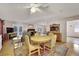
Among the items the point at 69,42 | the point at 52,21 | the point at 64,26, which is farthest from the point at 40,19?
the point at 69,42

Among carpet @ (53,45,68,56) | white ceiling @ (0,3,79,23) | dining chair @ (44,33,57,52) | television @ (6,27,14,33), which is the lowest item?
carpet @ (53,45,68,56)

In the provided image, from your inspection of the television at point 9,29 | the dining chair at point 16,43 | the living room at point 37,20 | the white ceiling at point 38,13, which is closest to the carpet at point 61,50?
the living room at point 37,20

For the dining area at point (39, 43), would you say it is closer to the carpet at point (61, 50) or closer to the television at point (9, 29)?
the carpet at point (61, 50)

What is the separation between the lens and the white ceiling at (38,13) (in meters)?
2.15

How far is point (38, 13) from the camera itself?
216cm

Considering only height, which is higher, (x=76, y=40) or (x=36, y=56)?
(x=76, y=40)

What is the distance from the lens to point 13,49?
214 cm

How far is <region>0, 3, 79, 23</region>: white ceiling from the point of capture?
7.05ft

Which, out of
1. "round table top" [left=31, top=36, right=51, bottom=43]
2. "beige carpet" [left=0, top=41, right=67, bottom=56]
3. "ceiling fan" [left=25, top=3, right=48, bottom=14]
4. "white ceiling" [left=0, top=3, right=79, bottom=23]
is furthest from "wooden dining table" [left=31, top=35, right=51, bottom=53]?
"ceiling fan" [left=25, top=3, right=48, bottom=14]

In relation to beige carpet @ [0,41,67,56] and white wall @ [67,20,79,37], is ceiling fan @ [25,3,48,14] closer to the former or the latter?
white wall @ [67,20,79,37]

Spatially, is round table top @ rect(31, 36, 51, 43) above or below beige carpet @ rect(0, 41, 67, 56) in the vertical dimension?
above

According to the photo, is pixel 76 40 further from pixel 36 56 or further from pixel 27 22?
pixel 27 22

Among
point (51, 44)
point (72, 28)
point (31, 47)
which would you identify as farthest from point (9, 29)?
point (72, 28)

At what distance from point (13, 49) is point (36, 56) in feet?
1.23
